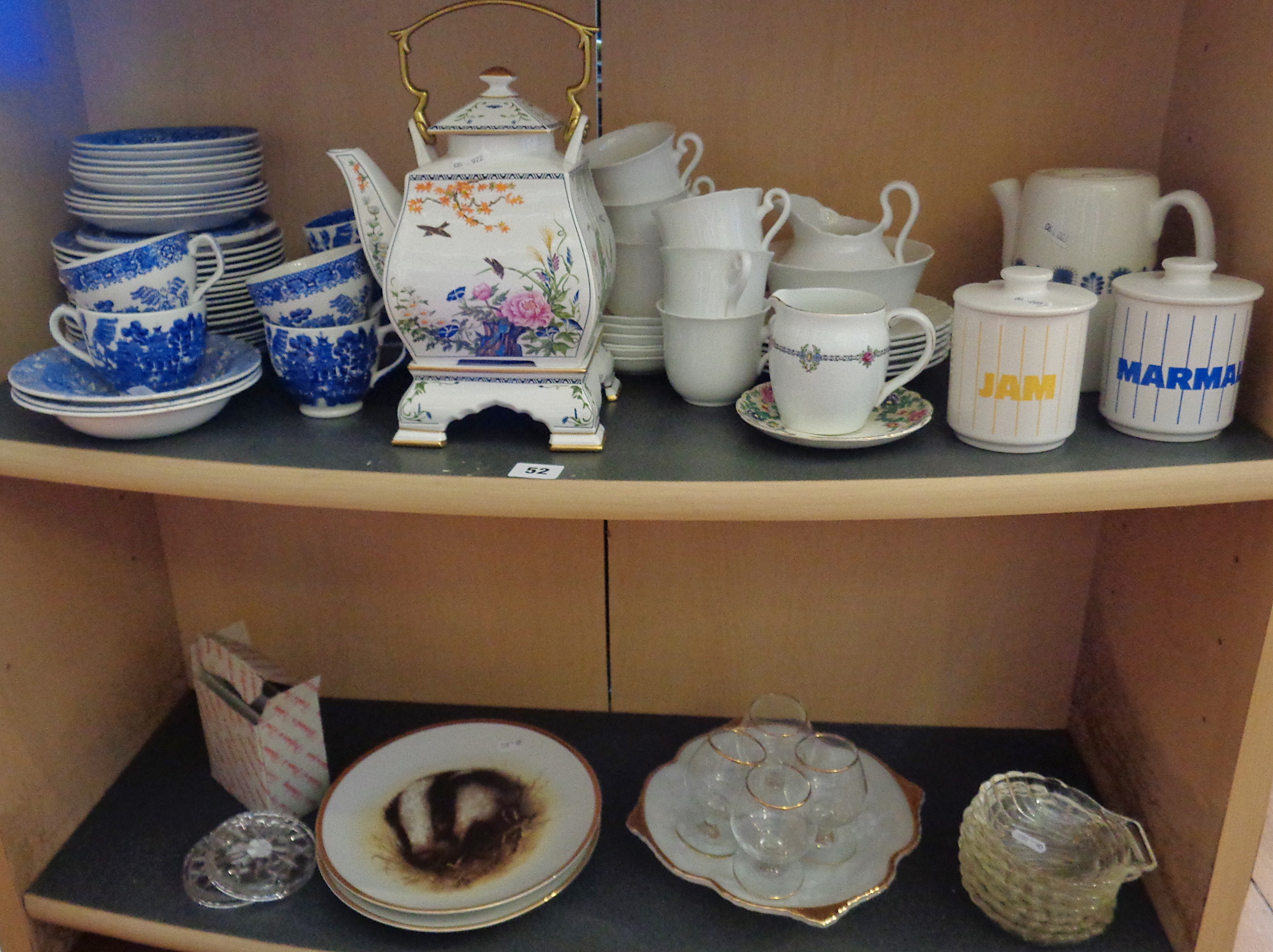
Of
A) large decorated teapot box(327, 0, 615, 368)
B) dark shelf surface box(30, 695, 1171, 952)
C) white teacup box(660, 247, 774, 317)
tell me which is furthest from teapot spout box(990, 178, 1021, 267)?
dark shelf surface box(30, 695, 1171, 952)

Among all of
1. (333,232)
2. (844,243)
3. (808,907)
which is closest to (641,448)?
(844,243)

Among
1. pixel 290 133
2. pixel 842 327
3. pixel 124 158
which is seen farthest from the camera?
pixel 290 133

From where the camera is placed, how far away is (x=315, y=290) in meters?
0.84

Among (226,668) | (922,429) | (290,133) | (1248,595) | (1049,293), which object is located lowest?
(226,668)

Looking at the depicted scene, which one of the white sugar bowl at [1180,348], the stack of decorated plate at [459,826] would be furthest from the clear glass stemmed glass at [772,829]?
the white sugar bowl at [1180,348]

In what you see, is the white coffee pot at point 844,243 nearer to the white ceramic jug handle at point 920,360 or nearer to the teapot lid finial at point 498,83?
the white ceramic jug handle at point 920,360

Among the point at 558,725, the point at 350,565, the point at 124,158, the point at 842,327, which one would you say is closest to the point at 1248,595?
the point at 842,327

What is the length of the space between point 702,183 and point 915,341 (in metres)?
0.26

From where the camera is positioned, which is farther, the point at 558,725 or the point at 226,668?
the point at 558,725

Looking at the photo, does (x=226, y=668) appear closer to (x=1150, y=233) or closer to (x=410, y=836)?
(x=410, y=836)

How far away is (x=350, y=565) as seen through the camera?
122cm

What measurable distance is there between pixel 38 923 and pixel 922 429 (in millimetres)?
981

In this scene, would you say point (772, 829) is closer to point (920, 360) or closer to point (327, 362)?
point (920, 360)

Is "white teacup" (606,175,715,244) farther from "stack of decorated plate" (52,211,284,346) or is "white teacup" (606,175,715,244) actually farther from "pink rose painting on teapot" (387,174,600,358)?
"stack of decorated plate" (52,211,284,346)
